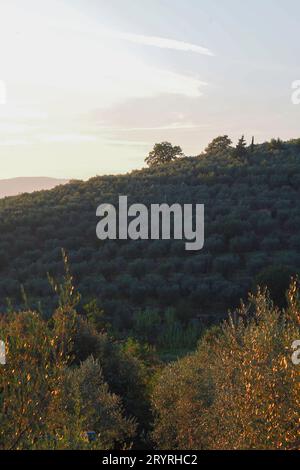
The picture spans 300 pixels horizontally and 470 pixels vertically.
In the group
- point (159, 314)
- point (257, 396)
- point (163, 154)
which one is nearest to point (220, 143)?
point (163, 154)

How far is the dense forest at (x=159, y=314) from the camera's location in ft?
33.9

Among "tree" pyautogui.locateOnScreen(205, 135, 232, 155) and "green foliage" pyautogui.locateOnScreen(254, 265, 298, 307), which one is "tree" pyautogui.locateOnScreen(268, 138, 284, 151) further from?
"green foliage" pyautogui.locateOnScreen(254, 265, 298, 307)

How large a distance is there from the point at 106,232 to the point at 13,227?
7.11 metres

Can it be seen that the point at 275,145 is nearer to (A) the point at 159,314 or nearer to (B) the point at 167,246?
(B) the point at 167,246

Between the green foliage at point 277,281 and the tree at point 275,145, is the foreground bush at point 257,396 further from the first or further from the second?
the tree at point 275,145

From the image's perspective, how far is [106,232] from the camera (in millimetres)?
50406

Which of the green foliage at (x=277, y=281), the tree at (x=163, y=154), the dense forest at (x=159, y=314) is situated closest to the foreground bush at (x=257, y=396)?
the dense forest at (x=159, y=314)

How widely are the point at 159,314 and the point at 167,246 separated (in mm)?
Answer: 8944

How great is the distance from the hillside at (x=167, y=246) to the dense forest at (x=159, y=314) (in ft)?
0.39

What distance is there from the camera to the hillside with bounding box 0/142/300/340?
40.5 m

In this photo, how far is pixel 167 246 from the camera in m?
47.5

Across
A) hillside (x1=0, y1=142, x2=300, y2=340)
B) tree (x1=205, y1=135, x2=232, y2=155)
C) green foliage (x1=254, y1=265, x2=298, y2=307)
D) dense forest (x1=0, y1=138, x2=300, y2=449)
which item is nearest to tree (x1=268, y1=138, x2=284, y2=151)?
dense forest (x1=0, y1=138, x2=300, y2=449)

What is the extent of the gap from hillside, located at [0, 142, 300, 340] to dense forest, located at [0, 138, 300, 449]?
12 cm
